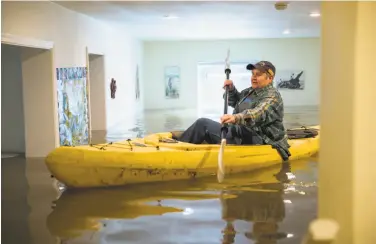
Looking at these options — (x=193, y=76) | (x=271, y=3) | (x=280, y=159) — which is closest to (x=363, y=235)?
(x=280, y=159)

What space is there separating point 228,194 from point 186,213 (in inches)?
24.7

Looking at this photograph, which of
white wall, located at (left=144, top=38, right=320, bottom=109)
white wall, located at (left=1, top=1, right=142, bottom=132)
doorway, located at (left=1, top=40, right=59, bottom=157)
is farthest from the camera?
white wall, located at (left=144, top=38, right=320, bottom=109)

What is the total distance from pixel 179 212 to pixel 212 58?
11616mm

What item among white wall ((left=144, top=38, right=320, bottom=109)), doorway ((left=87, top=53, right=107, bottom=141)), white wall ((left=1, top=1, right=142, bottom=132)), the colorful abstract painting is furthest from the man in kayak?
white wall ((left=144, top=38, right=320, bottom=109))

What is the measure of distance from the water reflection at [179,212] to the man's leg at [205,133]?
55 centimetres

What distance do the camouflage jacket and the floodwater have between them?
0.28 metres

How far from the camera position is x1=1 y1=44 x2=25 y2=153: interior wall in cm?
653

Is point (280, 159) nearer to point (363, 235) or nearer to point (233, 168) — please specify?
point (233, 168)

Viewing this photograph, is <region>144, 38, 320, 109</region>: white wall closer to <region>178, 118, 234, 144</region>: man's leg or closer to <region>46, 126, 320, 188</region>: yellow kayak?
<region>178, 118, 234, 144</region>: man's leg

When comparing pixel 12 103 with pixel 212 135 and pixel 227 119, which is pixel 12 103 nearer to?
pixel 212 135

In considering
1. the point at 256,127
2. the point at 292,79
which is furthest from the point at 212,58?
the point at 256,127

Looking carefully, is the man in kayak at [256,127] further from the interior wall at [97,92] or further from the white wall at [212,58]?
the white wall at [212,58]

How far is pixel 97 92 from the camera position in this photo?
9.19 metres

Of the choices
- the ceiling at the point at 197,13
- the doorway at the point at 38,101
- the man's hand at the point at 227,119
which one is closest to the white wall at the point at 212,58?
the ceiling at the point at 197,13
